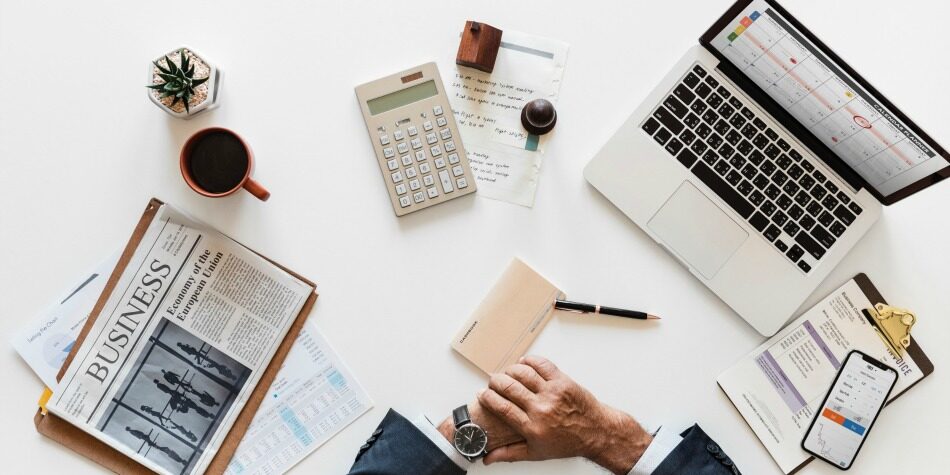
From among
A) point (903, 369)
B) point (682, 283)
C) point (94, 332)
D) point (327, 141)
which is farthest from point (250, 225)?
point (903, 369)

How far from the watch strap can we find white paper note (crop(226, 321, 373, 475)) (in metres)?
0.14

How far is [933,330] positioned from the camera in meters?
1.04

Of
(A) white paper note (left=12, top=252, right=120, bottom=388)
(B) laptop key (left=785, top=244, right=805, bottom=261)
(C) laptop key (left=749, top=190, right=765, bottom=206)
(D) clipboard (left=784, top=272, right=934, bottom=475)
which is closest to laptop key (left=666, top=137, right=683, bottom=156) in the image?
(C) laptop key (left=749, top=190, right=765, bottom=206)

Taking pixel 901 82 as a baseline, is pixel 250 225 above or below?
below

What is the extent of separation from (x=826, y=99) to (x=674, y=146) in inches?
8.6

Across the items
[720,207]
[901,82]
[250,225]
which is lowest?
[250,225]

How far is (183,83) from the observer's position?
0.95m

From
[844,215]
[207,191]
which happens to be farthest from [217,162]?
[844,215]

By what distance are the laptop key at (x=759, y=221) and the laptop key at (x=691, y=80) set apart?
0.22m

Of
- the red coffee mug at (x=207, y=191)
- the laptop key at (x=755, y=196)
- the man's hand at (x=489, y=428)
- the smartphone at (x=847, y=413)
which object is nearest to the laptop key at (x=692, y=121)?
the laptop key at (x=755, y=196)

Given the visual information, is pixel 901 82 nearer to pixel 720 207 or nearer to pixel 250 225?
pixel 720 207

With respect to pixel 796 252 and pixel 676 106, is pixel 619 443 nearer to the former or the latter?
pixel 796 252

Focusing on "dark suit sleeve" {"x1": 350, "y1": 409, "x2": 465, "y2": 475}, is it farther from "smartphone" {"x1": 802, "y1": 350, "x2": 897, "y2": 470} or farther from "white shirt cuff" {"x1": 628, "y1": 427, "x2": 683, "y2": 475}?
"smartphone" {"x1": 802, "y1": 350, "x2": 897, "y2": 470}

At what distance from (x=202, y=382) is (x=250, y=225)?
265 millimetres
